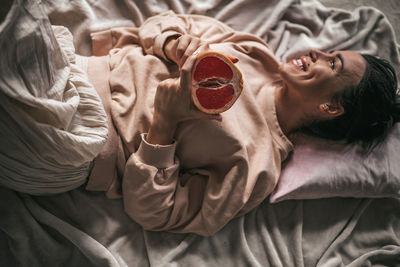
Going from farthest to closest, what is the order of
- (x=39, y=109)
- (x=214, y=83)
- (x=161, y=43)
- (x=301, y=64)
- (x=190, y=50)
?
(x=301, y=64) → (x=161, y=43) → (x=190, y=50) → (x=214, y=83) → (x=39, y=109)

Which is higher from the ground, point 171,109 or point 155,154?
point 171,109

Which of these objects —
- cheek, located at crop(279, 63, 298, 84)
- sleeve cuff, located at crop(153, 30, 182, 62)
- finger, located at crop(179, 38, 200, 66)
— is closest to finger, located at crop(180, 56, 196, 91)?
finger, located at crop(179, 38, 200, 66)

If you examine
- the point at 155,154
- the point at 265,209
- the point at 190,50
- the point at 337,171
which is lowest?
the point at 265,209

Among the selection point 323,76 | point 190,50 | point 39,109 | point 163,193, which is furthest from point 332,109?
point 39,109

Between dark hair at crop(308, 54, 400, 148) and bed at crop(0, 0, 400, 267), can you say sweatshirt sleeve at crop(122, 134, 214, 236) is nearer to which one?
bed at crop(0, 0, 400, 267)

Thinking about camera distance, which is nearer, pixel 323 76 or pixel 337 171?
pixel 323 76

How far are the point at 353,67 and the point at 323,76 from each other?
0.11m

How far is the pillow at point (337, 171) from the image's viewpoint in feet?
3.52

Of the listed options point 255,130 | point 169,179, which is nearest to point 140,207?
point 169,179

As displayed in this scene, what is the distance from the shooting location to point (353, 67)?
99 centimetres

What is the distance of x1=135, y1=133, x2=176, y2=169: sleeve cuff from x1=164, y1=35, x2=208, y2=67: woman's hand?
258 millimetres

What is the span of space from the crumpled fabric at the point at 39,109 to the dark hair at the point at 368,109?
0.82m

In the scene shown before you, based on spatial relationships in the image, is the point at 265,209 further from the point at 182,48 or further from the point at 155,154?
the point at 182,48

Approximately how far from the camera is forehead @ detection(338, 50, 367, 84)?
99 cm
